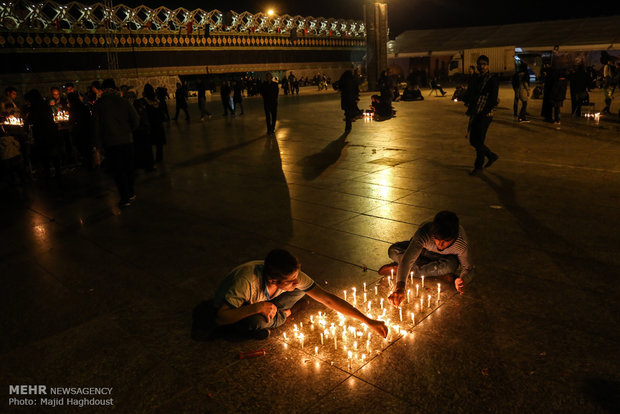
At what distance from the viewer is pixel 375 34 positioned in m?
32.1

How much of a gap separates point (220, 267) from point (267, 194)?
2.94m

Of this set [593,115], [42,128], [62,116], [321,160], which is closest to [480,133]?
[321,160]

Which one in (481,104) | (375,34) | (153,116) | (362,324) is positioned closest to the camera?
(362,324)

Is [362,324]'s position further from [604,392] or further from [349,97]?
[349,97]

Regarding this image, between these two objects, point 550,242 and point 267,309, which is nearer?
point 267,309

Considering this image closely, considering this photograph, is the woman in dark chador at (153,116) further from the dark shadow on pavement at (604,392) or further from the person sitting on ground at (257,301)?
the dark shadow on pavement at (604,392)

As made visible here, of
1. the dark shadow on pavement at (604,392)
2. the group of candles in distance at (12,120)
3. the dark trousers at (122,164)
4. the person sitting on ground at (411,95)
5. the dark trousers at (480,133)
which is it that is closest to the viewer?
the dark shadow on pavement at (604,392)

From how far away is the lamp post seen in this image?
1259 inches

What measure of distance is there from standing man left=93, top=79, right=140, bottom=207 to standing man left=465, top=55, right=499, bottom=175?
5875 mm

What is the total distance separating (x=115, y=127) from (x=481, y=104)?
623 cm

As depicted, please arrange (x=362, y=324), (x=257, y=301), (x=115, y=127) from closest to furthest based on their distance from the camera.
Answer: (x=257, y=301) < (x=362, y=324) < (x=115, y=127)

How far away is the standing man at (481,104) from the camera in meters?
7.86

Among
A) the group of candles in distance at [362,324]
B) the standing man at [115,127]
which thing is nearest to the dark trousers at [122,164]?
the standing man at [115,127]

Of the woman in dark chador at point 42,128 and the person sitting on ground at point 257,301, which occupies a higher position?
the woman in dark chador at point 42,128
